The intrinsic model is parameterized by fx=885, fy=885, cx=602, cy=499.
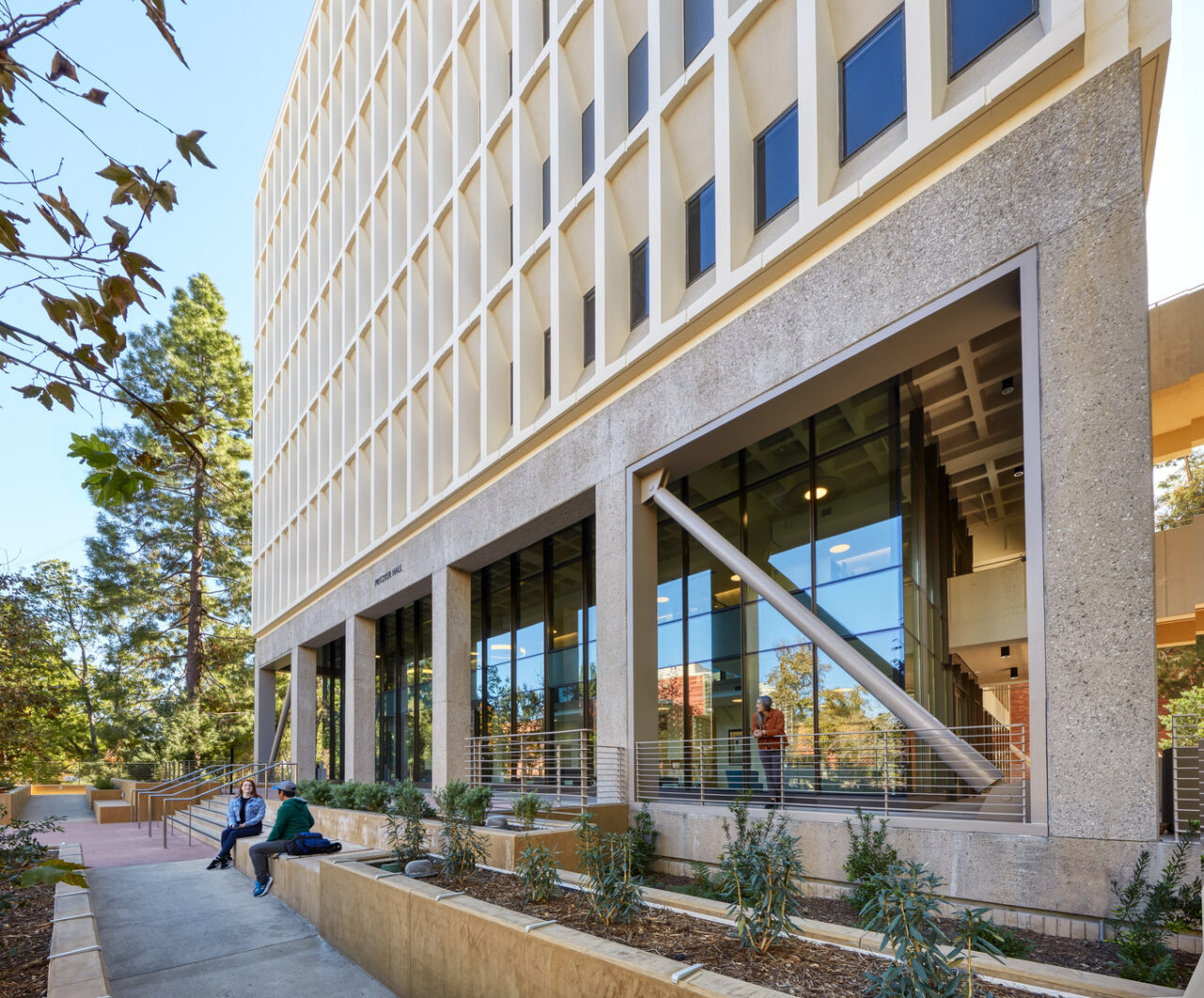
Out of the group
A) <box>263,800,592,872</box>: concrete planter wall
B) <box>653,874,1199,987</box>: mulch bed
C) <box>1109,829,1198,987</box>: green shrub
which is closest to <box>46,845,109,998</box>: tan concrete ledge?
<box>263,800,592,872</box>: concrete planter wall

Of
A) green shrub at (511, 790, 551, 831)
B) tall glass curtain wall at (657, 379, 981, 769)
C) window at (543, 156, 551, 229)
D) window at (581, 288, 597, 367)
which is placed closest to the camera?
green shrub at (511, 790, 551, 831)

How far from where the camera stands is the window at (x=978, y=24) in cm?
927

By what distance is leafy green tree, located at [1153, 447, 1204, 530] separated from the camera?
28016 mm

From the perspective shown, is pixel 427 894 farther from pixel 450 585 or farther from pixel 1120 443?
pixel 450 585

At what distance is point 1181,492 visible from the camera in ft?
96.8

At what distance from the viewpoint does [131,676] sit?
48875mm

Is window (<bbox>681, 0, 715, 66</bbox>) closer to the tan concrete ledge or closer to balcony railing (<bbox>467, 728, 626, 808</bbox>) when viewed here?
balcony railing (<bbox>467, 728, 626, 808</bbox>)

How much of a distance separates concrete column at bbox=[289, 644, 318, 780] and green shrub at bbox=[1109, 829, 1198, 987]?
92.3ft

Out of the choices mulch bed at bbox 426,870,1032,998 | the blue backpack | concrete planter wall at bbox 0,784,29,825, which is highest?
mulch bed at bbox 426,870,1032,998

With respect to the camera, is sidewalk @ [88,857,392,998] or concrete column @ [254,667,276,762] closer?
sidewalk @ [88,857,392,998]

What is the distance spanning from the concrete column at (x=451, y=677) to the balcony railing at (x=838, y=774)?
6.30 m

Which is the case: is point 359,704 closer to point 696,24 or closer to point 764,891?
point 696,24

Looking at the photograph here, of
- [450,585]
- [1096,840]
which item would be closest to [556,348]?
[450,585]

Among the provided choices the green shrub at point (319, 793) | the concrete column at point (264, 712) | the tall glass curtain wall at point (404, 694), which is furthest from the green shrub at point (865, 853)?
the concrete column at point (264, 712)
